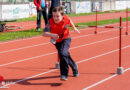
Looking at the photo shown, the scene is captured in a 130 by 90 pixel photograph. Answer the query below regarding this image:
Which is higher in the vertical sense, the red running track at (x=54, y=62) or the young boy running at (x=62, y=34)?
the young boy running at (x=62, y=34)

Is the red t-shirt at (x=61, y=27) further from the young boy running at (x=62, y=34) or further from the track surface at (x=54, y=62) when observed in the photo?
the track surface at (x=54, y=62)

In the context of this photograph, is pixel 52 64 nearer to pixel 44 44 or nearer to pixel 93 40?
pixel 44 44

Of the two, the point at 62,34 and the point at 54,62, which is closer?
the point at 62,34

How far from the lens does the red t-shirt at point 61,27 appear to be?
6.54 meters

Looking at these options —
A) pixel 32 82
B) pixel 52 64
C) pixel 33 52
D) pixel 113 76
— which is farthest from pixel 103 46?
pixel 32 82

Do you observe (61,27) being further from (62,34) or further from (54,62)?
(54,62)

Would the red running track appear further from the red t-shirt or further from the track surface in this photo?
the red t-shirt

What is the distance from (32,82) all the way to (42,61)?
229 centimetres

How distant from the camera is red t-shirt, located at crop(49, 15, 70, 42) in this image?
654 centimetres

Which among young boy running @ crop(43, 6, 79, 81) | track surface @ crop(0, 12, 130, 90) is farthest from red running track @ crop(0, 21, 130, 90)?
young boy running @ crop(43, 6, 79, 81)

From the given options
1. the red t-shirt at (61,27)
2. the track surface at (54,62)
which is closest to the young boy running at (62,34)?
the red t-shirt at (61,27)

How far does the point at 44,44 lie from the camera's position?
1229 centimetres

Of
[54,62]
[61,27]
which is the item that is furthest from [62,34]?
[54,62]

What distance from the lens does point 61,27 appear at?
655 cm
